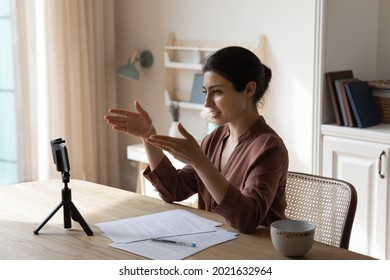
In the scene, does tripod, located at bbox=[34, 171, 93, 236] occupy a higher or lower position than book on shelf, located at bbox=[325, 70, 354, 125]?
lower

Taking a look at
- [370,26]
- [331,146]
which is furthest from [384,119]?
[370,26]

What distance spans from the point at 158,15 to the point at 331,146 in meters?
1.78

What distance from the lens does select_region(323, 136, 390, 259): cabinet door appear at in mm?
2811

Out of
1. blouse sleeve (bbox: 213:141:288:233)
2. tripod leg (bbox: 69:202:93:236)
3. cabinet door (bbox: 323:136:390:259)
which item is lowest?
cabinet door (bbox: 323:136:390:259)

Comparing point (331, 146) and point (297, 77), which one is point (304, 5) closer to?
point (297, 77)

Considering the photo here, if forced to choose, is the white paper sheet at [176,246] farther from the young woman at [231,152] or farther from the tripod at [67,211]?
the tripod at [67,211]

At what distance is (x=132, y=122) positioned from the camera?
1951 millimetres

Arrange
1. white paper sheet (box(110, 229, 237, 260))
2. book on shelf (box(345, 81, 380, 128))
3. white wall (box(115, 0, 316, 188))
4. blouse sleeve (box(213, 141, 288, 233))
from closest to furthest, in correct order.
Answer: white paper sheet (box(110, 229, 237, 260)) → blouse sleeve (box(213, 141, 288, 233)) → book on shelf (box(345, 81, 380, 128)) → white wall (box(115, 0, 316, 188))

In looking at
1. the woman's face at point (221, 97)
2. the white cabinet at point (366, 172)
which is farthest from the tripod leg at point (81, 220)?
the white cabinet at point (366, 172)

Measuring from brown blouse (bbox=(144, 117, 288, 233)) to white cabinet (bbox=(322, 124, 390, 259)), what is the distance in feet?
3.24

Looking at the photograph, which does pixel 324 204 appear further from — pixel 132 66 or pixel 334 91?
pixel 132 66

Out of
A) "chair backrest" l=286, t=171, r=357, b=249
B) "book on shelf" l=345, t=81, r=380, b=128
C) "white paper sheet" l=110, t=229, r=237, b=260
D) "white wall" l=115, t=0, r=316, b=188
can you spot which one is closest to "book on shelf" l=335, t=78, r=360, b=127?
"book on shelf" l=345, t=81, r=380, b=128

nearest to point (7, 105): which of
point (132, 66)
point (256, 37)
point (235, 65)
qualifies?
point (132, 66)

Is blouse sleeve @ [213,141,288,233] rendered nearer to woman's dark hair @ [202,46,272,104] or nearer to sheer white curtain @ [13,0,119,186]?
woman's dark hair @ [202,46,272,104]
